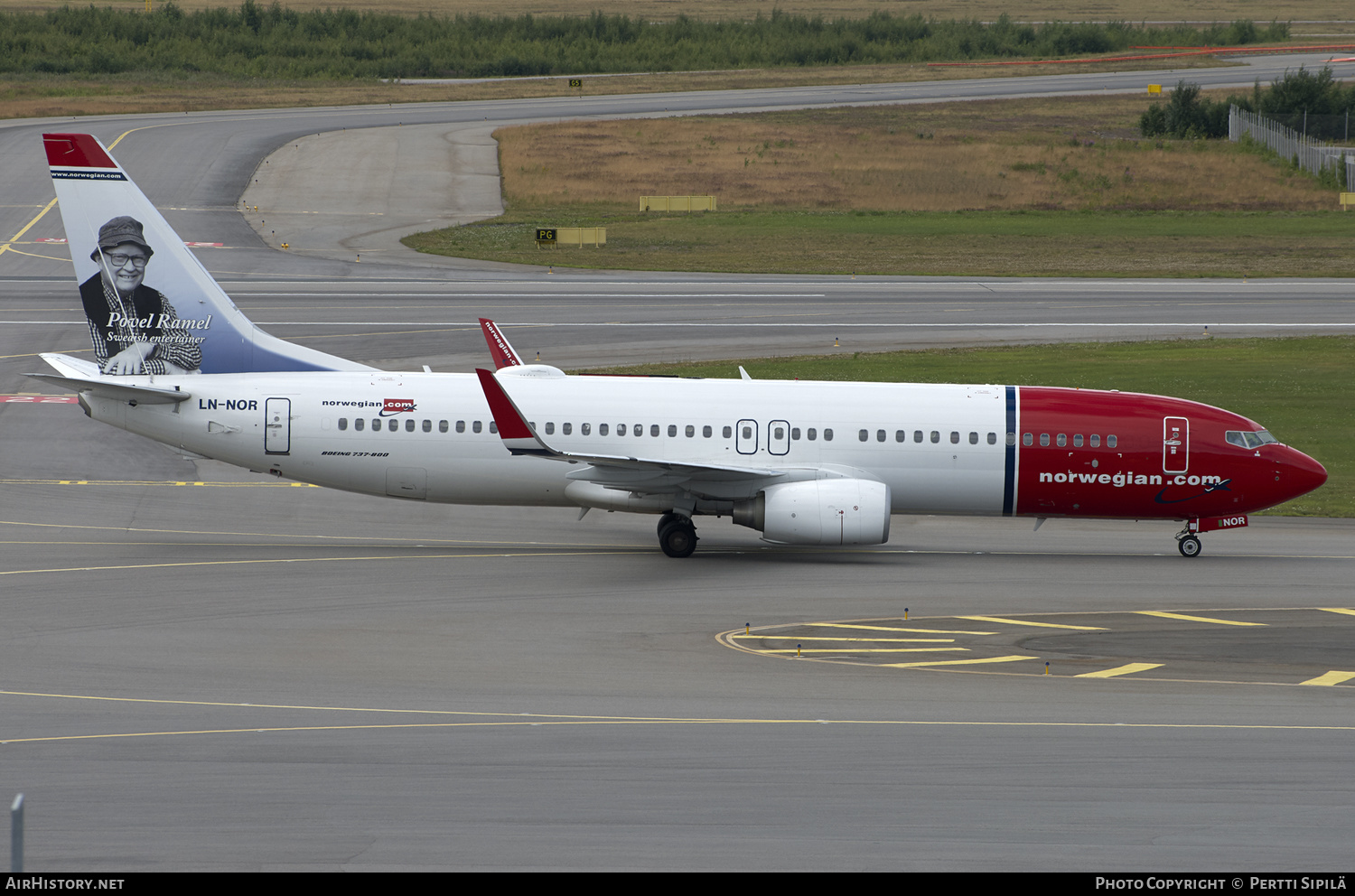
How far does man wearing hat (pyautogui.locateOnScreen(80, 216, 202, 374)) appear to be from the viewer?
1254 inches

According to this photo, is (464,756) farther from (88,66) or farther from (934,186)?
(88,66)

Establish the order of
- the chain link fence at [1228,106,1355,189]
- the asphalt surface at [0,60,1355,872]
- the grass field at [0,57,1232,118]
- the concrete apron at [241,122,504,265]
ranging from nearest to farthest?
the asphalt surface at [0,60,1355,872], the concrete apron at [241,122,504,265], the chain link fence at [1228,106,1355,189], the grass field at [0,57,1232,118]

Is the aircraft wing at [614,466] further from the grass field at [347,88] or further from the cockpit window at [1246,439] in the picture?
the grass field at [347,88]

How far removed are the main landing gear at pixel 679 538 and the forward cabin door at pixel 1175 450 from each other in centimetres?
1061

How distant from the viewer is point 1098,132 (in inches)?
4390

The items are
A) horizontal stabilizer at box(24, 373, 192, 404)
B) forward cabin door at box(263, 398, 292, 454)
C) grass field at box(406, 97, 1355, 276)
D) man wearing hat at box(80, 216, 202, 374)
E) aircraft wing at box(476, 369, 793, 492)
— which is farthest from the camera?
grass field at box(406, 97, 1355, 276)

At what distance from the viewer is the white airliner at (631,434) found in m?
31.2

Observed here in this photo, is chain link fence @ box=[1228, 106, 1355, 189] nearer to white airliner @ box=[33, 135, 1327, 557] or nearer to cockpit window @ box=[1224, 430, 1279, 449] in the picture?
cockpit window @ box=[1224, 430, 1279, 449]

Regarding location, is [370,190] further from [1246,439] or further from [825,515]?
[1246,439]

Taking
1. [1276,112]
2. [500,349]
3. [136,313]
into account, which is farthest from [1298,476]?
[1276,112]

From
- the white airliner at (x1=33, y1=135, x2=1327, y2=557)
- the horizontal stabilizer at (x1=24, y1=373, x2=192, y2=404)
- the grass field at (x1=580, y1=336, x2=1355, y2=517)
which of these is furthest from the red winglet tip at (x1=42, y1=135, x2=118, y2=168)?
the grass field at (x1=580, y1=336, x2=1355, y2=517)

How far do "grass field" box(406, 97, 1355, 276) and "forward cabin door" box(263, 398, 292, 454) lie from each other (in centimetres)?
4139

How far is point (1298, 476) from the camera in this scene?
31719 mm

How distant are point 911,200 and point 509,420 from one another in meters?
67.2
